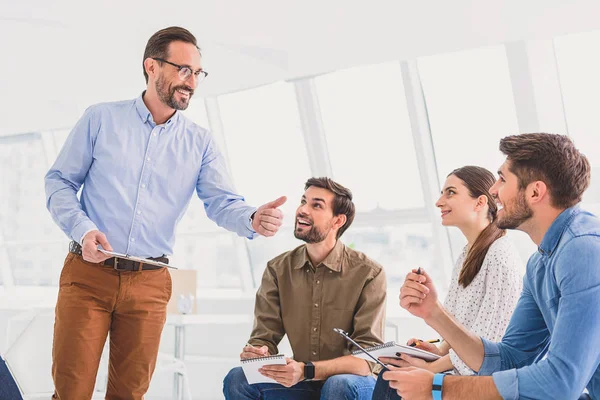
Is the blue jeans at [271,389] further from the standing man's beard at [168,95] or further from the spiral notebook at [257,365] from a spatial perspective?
the standing man's beard at [168,95]

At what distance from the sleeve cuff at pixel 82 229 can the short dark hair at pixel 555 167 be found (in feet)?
4.58

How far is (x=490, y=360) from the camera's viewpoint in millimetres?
2010

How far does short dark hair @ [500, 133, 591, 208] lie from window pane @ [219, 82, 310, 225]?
5288mm

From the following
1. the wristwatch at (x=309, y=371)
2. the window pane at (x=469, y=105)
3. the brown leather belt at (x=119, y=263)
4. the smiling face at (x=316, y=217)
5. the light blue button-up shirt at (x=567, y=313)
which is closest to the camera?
the light blue button-up shirt at (x=567, y=313)

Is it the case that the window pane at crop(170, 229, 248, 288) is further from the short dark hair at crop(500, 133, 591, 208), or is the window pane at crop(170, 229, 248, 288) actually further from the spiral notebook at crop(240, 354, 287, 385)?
the short dark hair at crop(500, 133, 591, 208)

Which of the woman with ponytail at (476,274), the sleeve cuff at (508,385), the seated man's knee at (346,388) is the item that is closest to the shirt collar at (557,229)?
the sleeve cuff at (508,385)

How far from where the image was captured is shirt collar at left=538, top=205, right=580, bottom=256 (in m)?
1.78

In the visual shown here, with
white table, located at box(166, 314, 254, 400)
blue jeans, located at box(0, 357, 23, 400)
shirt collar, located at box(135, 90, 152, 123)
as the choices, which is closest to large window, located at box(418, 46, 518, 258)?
white table, located at box(166, 314, 254, 400)

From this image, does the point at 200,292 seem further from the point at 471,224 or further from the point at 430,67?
the point at 471,224

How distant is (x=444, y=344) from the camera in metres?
2.79

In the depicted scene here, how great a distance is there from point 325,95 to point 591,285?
5.44m

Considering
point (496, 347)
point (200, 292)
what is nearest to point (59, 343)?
point (496, 347)

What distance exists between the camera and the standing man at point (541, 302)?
5.32ft

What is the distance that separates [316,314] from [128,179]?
1.10m
